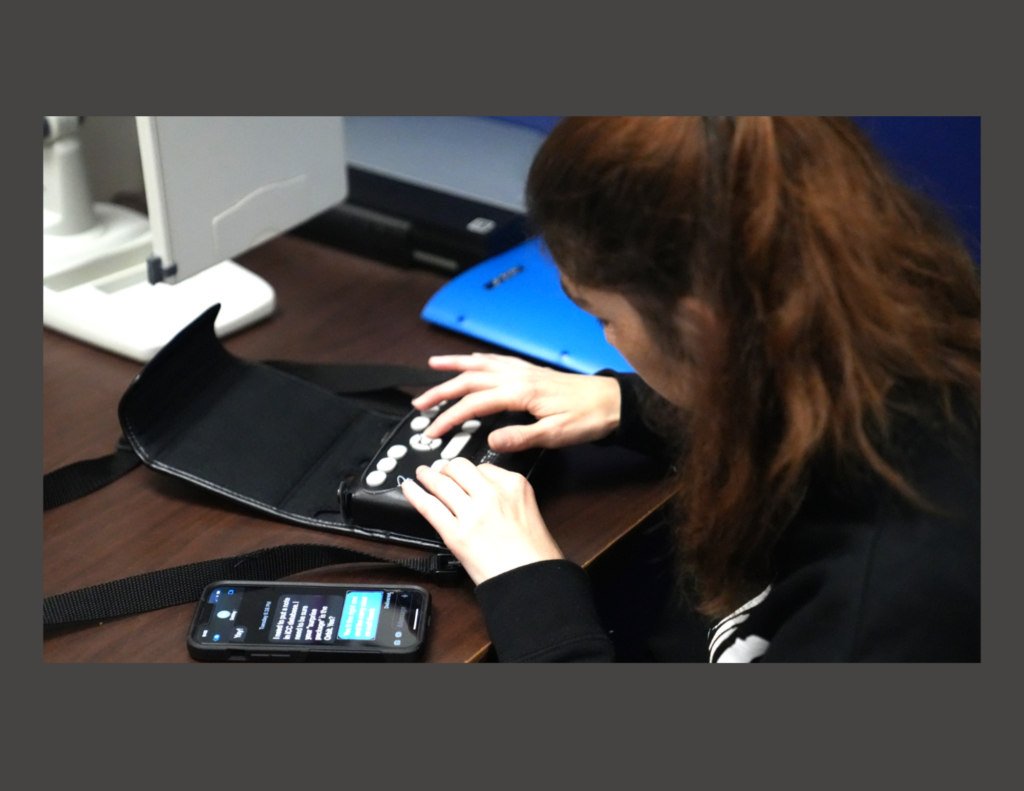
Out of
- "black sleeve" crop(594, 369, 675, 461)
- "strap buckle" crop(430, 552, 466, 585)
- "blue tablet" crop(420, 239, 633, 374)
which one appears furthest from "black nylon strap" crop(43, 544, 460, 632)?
"blue tablet" crop(420, 239, 633, 374)

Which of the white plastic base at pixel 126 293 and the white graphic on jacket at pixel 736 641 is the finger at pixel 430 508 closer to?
the white graphic on jacket at pixel 736 641

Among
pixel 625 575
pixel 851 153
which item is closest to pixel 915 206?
pixel 851 153

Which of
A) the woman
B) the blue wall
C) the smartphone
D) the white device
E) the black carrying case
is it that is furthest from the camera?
the blue wall

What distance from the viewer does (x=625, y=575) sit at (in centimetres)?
103

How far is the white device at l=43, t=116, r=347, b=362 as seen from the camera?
0.97 m

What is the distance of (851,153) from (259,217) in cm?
66

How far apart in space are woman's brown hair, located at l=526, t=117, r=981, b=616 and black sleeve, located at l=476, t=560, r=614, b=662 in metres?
0.12

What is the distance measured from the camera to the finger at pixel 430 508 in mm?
766

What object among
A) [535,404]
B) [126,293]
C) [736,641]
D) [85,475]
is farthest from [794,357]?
[126,293]

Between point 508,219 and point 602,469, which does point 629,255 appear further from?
point 508,219

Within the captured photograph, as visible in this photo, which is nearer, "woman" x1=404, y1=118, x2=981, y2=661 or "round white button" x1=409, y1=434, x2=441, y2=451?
"woman" x1=404, y1=118, x2=981, y2=661

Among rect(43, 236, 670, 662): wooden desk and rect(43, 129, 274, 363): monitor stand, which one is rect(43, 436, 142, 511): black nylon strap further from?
rect(43, 129, 274, 363): monitor stand

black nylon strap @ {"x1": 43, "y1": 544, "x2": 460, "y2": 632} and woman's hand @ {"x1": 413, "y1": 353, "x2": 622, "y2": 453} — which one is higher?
woman's hand @ {"x1": 413, "y1": 353, "x2": 622, "y2": 453}

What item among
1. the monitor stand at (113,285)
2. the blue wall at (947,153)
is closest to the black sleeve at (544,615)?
the monitor stand at (113,285)
